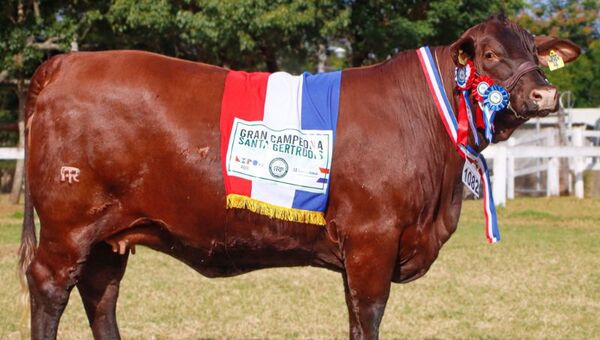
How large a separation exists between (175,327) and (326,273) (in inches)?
120

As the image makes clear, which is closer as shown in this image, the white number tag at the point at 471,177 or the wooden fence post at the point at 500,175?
the white number tag at the point at 471,177

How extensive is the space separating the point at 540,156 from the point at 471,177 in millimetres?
13825

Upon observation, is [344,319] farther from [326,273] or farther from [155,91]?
[155,91]

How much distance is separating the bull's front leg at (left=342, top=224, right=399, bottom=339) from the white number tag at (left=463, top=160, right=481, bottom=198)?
23.6 inches

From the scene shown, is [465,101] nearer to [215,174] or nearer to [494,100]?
[494,100]

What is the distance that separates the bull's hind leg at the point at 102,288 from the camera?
214 inches

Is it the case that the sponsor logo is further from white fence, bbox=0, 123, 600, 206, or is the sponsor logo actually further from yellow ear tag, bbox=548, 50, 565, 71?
white fence, bbox=0, 123, 600, 206

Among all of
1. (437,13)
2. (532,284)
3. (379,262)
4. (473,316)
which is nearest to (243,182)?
(379,262)

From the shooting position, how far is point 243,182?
15.8ft

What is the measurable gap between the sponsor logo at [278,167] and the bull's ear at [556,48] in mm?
1630

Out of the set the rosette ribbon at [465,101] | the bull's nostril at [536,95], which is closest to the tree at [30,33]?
the rosette ribbon at [465,101]

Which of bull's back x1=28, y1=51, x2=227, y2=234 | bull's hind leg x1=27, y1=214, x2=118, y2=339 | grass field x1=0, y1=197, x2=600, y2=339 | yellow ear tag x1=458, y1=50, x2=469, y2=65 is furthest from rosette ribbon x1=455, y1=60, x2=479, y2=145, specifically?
grass field x1=0, y1=197, x2=600, y2=339

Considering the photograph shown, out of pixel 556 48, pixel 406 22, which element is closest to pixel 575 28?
pixel 406 22

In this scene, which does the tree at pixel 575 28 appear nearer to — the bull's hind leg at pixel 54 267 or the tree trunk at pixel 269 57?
the tree trunk at pixel 269 57
